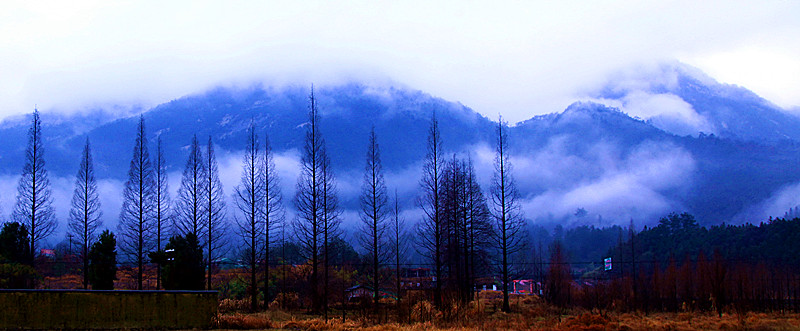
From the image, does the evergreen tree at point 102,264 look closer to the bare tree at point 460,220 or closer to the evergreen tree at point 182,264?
the evergreen tree at point 182,264

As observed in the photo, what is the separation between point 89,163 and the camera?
42.2m

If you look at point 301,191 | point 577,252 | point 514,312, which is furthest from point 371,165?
point 577,252

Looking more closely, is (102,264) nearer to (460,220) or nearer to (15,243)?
(15,243)

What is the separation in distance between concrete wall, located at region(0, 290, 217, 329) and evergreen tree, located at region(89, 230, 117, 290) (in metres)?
15.9

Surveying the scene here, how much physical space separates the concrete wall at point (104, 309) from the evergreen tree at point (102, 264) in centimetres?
1591

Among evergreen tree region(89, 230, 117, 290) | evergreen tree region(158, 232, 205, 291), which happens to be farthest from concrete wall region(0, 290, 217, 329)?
evergreen tree region(89, 230, 117, 290)

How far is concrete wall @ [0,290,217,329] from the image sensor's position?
23719 mm

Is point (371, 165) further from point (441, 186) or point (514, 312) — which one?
point (514, 312)

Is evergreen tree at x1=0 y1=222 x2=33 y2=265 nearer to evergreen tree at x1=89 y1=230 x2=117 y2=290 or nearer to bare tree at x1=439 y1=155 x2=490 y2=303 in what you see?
evergreen tree at x1=89 y1=230 x2=117 y2=290

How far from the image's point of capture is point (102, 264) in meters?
39.3

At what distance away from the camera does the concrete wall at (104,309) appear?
23.7 meters

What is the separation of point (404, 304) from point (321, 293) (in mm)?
10155

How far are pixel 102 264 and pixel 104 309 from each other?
647 inches

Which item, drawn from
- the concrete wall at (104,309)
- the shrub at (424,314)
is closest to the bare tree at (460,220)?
the shrub at (424,314)
